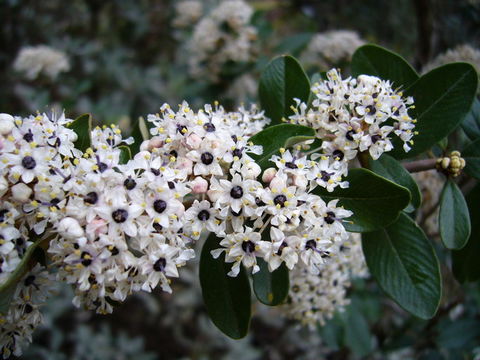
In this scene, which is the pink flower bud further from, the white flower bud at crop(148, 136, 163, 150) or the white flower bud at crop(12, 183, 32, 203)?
the white flower bud at crop(148, 136, 163, 150)

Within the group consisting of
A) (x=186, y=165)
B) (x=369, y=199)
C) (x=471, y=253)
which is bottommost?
(x=471, y=253)

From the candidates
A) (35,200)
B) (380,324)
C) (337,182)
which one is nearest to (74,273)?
(35,200)

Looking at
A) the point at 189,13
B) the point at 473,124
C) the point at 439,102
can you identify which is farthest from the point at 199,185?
the point at 189,13

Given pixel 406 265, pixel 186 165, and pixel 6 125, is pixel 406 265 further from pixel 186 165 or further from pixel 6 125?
pixel 6 125

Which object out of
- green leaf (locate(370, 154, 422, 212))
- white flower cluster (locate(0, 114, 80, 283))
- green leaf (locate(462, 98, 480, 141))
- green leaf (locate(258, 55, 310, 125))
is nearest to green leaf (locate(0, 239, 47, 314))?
white flower cluster (locate(0, 114, 80, 283))

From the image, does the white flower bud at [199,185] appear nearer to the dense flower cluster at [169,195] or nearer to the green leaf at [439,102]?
the dense flower cluster at [169,195]

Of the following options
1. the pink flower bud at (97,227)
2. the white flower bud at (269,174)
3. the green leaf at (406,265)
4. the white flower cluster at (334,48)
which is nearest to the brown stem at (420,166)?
the green leaf at (406,265)
